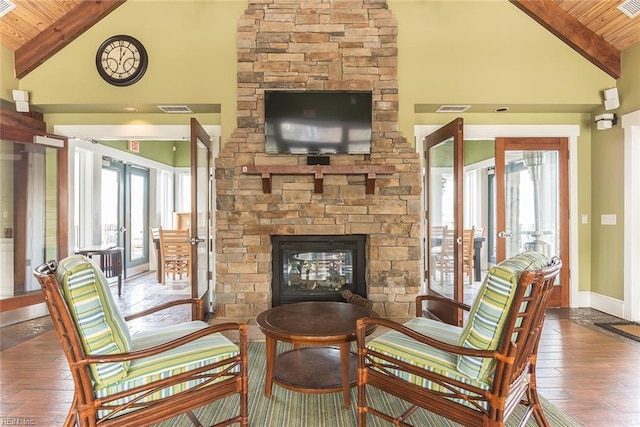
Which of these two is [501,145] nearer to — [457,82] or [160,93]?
[457,82]

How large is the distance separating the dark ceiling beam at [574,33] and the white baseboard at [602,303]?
8.34 ft

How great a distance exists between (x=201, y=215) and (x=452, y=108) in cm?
313

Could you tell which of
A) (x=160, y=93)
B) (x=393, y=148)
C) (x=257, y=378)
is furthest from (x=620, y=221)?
(x=160, y=93)

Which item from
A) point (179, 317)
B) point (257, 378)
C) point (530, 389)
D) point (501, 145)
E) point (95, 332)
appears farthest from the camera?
point (501, 145)

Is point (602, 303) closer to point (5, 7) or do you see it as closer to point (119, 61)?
point (119, 61)

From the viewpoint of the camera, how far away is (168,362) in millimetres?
1615

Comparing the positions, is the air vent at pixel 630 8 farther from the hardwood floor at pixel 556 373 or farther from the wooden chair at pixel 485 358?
the wooden chair at pixel 485 358

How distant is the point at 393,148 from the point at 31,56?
13.1 feet

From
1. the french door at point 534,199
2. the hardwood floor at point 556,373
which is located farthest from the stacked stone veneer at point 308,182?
the french door at point 534,199

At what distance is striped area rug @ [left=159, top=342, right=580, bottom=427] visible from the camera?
6.43 ft

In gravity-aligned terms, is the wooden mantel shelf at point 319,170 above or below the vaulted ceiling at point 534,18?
below

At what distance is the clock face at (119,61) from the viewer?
12.1 ft

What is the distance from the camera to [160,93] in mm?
3725

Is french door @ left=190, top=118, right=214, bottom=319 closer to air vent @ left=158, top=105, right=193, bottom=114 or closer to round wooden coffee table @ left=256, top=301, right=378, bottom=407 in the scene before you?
air vent @ left=158, top=105, right=193, bottom=114
